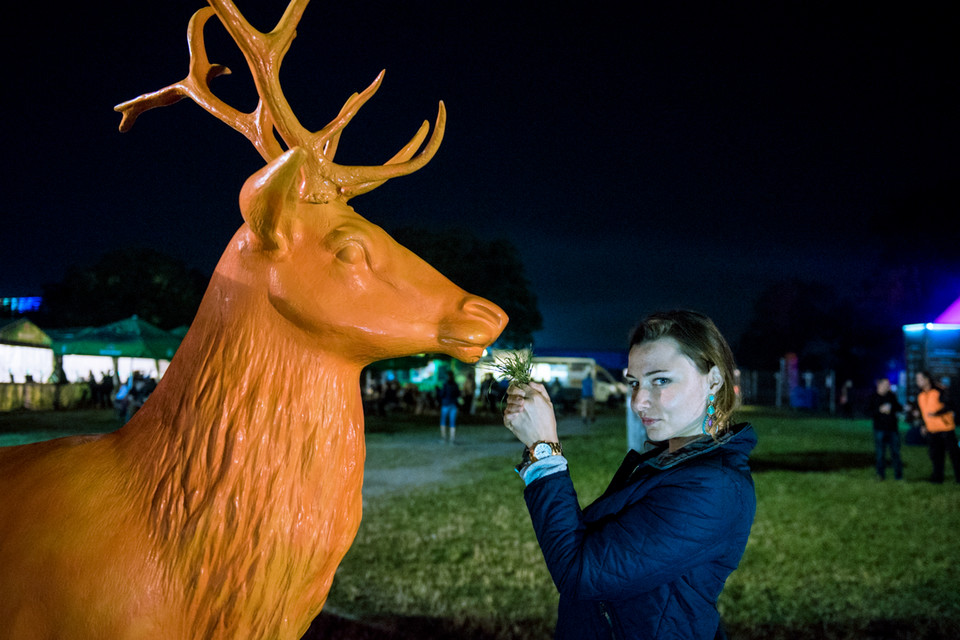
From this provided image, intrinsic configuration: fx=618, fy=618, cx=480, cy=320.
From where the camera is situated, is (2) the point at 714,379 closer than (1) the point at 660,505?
No

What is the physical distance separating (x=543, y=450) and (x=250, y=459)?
79cm

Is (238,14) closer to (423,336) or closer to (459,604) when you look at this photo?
(423,336)

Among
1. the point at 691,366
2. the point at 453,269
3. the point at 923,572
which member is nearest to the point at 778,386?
the point at 453,269

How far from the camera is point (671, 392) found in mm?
1843

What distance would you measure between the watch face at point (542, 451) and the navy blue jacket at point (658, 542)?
7 cm

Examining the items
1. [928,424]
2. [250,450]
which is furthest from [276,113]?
[928,424]

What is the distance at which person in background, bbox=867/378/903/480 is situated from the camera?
34.9ft

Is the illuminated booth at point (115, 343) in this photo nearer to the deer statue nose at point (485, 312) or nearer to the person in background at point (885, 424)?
the person in background at point (885, 424)

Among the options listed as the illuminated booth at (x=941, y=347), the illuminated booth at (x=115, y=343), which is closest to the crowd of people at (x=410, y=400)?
the illuminated booth at (x=115, y=343)

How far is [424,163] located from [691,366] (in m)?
1.08

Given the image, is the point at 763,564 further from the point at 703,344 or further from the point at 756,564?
the point at 703,344

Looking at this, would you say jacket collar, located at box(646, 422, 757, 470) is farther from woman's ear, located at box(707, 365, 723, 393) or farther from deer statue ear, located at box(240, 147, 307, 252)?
deer statue ear, located at box(240, 147, 307, 252)

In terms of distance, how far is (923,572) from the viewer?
595 cm

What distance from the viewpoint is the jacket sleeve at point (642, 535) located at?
1600mm
